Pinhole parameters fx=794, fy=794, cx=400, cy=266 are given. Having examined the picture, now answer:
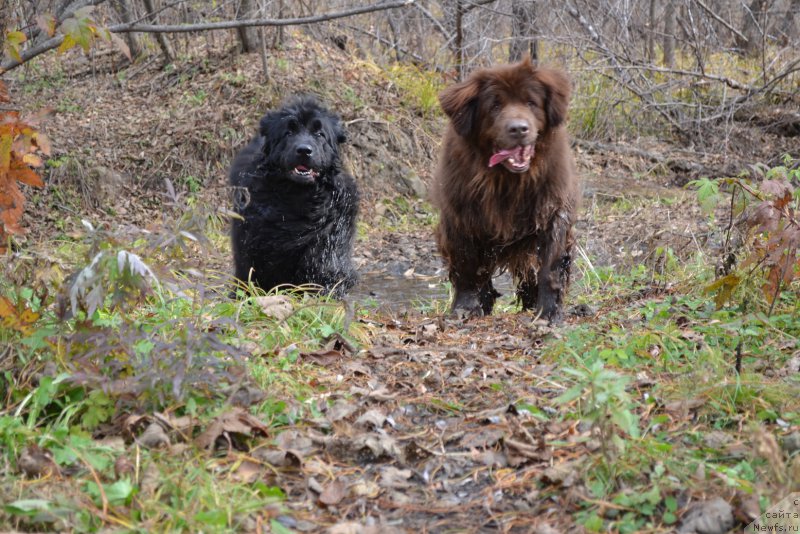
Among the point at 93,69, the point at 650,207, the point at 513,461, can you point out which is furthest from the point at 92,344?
the point at 93,69

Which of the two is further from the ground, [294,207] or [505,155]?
[505,155]

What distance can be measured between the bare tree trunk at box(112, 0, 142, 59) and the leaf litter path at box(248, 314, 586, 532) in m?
8.37

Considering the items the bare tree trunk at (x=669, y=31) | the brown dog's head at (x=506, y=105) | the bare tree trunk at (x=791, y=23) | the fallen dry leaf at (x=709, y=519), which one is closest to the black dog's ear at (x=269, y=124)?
the brown dog's head at (x=506, y=105)

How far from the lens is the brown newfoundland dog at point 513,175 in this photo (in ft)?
17.0

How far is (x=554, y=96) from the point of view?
207 inches

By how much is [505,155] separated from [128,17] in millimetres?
8215

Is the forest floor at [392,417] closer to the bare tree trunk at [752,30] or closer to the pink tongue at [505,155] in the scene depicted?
the pink tongue at [505,155]

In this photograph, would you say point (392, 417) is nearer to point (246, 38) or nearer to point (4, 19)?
point (4, 19)

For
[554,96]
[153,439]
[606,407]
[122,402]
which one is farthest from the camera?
[554,96]

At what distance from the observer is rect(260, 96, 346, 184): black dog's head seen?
609 centimetres

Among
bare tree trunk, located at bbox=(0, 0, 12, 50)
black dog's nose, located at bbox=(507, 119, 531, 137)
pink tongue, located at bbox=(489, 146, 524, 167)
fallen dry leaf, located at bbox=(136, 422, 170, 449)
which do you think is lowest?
fallen dry leaf, located at bbox=(136, 422, 170, 449)

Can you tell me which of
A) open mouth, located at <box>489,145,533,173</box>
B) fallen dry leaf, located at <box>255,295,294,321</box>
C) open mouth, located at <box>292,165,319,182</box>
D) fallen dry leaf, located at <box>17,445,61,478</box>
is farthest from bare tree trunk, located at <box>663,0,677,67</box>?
fallen dry leaf, located at <box>17,445,61,478</box>

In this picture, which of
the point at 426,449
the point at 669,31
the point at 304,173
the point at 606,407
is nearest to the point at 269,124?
the point at 304,173

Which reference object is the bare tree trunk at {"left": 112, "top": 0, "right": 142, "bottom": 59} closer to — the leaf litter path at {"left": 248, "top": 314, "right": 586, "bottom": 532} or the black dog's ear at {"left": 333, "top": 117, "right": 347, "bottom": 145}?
the black dog's ear at {"left": 333, "top": 117, "right": 347, "bottom": 145}
